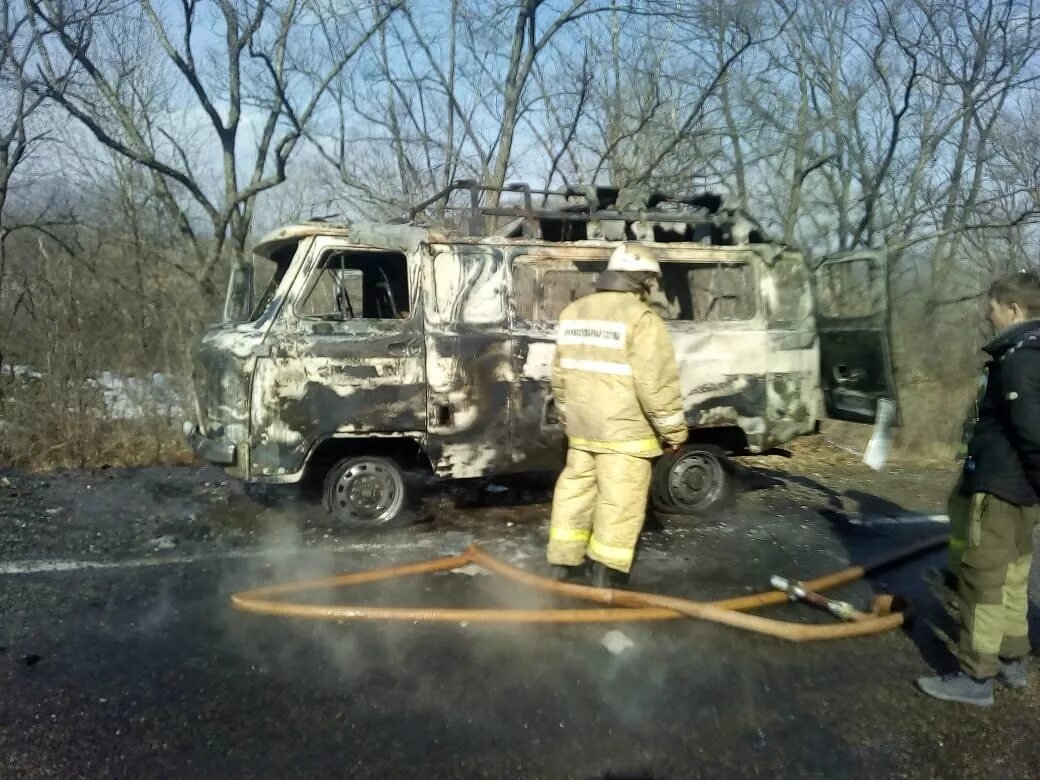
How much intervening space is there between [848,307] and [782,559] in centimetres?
239

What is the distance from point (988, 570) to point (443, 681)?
238 cm

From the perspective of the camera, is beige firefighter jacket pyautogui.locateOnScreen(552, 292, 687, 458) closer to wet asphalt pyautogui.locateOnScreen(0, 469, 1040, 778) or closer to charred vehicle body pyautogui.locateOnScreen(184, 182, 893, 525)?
wet asphalt pyautogui.locateOnScreen(0, 469, 1040, 778)

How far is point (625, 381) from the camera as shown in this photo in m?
4.30

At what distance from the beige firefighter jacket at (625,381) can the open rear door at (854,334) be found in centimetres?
262

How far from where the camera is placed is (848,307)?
6.66m

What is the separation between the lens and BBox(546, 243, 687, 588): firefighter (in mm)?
4277

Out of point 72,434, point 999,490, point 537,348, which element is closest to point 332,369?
point 537,348

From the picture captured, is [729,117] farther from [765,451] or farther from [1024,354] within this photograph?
[1024,354]

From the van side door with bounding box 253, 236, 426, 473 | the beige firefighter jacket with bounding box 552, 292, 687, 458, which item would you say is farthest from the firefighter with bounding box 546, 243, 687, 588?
the van side door with bounding box 253, 236, 426, 473

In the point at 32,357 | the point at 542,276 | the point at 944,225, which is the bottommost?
the point at 32,357

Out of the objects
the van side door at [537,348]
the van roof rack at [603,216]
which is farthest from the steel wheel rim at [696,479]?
the van roof rack at [603,216]

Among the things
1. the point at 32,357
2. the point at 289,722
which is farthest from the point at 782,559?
the point at 32,357

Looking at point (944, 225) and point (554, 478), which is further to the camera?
point (944, 225)

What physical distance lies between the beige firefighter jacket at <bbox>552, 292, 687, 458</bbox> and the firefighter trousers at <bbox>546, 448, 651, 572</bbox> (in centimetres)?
9
